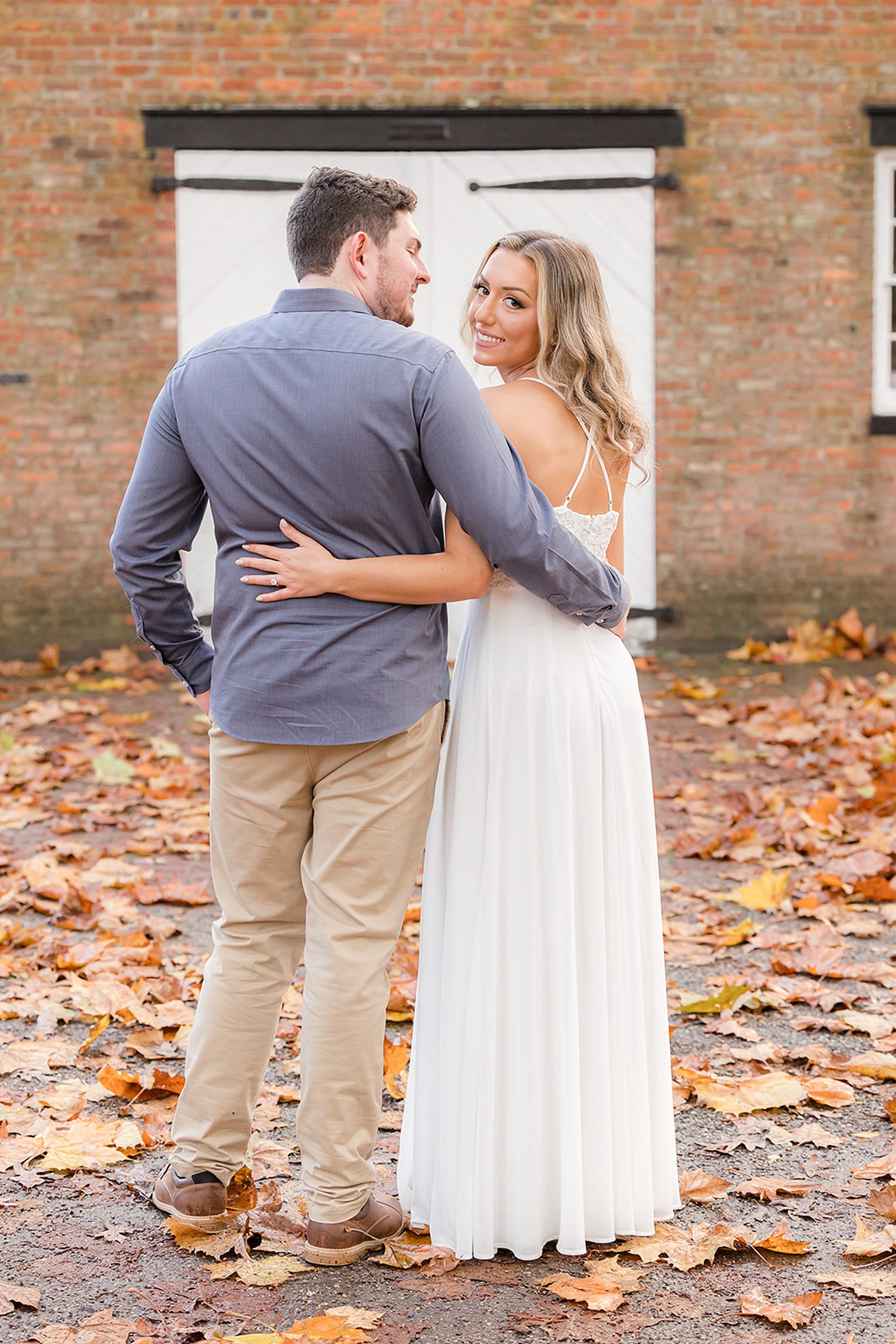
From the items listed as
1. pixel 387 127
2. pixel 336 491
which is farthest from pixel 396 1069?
pixel 387 127

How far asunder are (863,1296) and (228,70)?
29.5 feet

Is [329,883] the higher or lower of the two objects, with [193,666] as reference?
lower

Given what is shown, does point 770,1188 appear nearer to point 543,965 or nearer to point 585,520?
point 543,965

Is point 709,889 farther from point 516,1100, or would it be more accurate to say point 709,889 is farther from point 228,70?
point 228,70

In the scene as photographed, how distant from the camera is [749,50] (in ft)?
32.4

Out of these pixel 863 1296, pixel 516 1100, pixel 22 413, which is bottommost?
pixel 863 1296

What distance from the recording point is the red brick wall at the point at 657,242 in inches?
380

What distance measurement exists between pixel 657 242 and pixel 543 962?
8112 millimetres

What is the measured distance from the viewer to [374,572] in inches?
107

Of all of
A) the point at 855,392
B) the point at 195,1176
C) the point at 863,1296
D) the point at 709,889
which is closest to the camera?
the point at 863,1296

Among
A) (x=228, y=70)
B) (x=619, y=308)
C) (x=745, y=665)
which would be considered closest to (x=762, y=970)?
(x=745, y=665)

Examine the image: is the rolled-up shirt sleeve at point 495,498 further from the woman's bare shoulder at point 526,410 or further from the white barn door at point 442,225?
the white barn door at point 442,225

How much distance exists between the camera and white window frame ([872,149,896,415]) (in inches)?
403

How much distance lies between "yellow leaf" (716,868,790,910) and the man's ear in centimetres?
312
